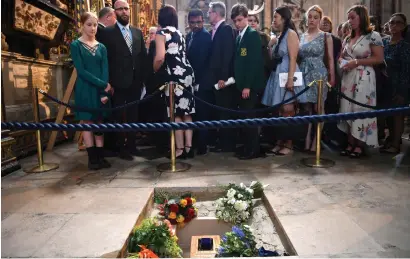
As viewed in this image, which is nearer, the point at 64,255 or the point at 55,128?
the point at 64,255

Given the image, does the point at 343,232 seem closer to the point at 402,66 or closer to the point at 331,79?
the point at 331,79

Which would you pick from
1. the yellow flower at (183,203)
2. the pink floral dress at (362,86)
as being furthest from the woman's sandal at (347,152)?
the yellow flower at (183,203)

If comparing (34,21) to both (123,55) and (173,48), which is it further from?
(173,48)

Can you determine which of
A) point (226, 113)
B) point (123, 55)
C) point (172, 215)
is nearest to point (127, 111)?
point (123, 55)

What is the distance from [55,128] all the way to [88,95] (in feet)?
4.19

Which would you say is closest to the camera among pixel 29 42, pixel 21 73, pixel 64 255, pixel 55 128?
pixel 64 255

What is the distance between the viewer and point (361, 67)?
4.17m

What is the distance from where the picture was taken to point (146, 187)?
10.6 feet

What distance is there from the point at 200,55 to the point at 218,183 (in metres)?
1.91

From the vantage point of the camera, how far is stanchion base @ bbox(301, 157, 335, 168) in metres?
3.95

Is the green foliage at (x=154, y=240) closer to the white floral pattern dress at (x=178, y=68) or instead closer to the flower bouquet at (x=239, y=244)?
the flower bouquet at (x=239, y=244)

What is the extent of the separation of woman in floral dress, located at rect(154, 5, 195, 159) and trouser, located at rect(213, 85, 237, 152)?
0.42 metres

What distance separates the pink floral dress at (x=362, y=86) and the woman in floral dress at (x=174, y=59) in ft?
6.76

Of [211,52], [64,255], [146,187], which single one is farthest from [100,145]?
[64,255]
